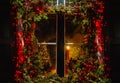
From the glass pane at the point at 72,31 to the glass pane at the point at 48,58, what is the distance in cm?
48

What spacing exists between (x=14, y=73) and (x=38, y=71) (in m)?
0.63

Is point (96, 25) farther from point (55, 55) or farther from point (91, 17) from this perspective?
point (55, 55)

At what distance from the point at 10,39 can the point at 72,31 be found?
5.46 feet

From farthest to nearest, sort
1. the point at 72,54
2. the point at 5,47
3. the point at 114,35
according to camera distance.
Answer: the point at 5,47
the point at 72,54
the point at 114,35

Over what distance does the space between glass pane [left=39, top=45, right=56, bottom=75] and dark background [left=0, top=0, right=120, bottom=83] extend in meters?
0.82

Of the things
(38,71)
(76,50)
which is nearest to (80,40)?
(76,50)

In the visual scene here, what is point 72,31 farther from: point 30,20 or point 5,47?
point 5,47

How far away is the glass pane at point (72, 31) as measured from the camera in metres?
7.98

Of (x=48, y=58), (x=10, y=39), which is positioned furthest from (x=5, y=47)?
(x=48, y=58)

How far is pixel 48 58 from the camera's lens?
8.00m

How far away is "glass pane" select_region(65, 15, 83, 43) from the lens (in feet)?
26.2

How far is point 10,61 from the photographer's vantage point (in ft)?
26.2

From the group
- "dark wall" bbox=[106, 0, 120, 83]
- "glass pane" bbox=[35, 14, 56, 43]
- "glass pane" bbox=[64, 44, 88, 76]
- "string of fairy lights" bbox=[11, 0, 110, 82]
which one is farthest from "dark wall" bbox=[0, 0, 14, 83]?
"dark wall" bbox=[106, 0, 120, 83]

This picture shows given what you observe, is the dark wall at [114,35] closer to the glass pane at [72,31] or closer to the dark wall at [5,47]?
the glass pane at [72,31]
